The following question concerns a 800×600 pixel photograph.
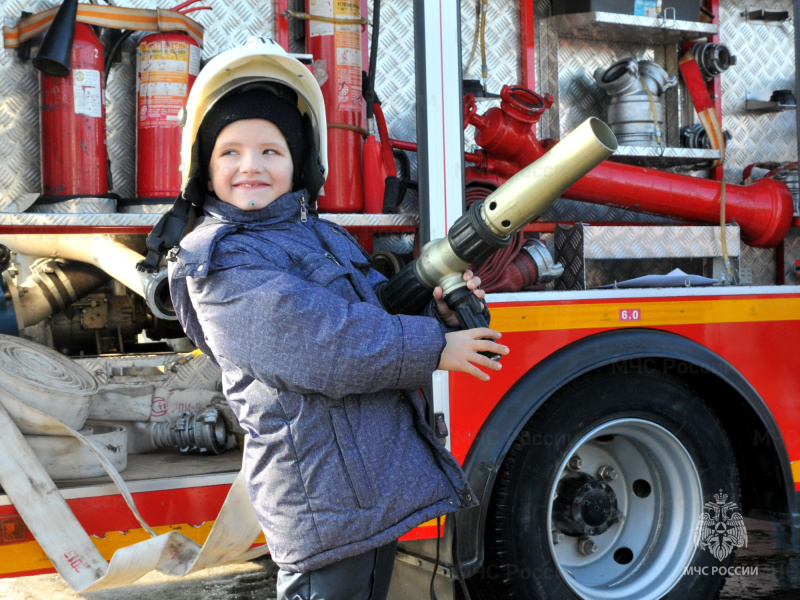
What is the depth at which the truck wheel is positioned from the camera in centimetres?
266

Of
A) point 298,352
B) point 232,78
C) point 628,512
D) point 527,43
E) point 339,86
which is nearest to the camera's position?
point 298,352

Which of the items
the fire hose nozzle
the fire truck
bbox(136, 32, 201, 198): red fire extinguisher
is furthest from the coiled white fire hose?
the fire hose nozzle

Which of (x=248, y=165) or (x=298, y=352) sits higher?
(x=248, y=165)

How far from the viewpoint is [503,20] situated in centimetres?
326

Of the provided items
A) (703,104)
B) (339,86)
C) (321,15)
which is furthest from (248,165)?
(703,104)

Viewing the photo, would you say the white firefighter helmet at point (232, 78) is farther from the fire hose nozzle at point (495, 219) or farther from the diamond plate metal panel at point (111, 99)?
the diamond plate metal panel at point (111, 99)

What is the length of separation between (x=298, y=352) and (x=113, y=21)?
1.63 meters

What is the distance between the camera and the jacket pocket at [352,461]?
1468 millimetres

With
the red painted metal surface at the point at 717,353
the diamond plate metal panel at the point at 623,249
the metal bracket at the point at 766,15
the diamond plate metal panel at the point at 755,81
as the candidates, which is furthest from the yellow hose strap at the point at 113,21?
the metal bracket at the point at 766,15

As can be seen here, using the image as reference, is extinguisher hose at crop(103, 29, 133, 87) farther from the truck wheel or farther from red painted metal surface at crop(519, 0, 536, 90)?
the truck wheel

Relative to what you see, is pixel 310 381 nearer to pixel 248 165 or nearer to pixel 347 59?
pixel 248 165

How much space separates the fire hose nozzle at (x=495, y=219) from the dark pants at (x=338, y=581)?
500 mm

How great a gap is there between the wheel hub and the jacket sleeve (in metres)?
1.55

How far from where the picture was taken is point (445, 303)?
1686 millimetres
